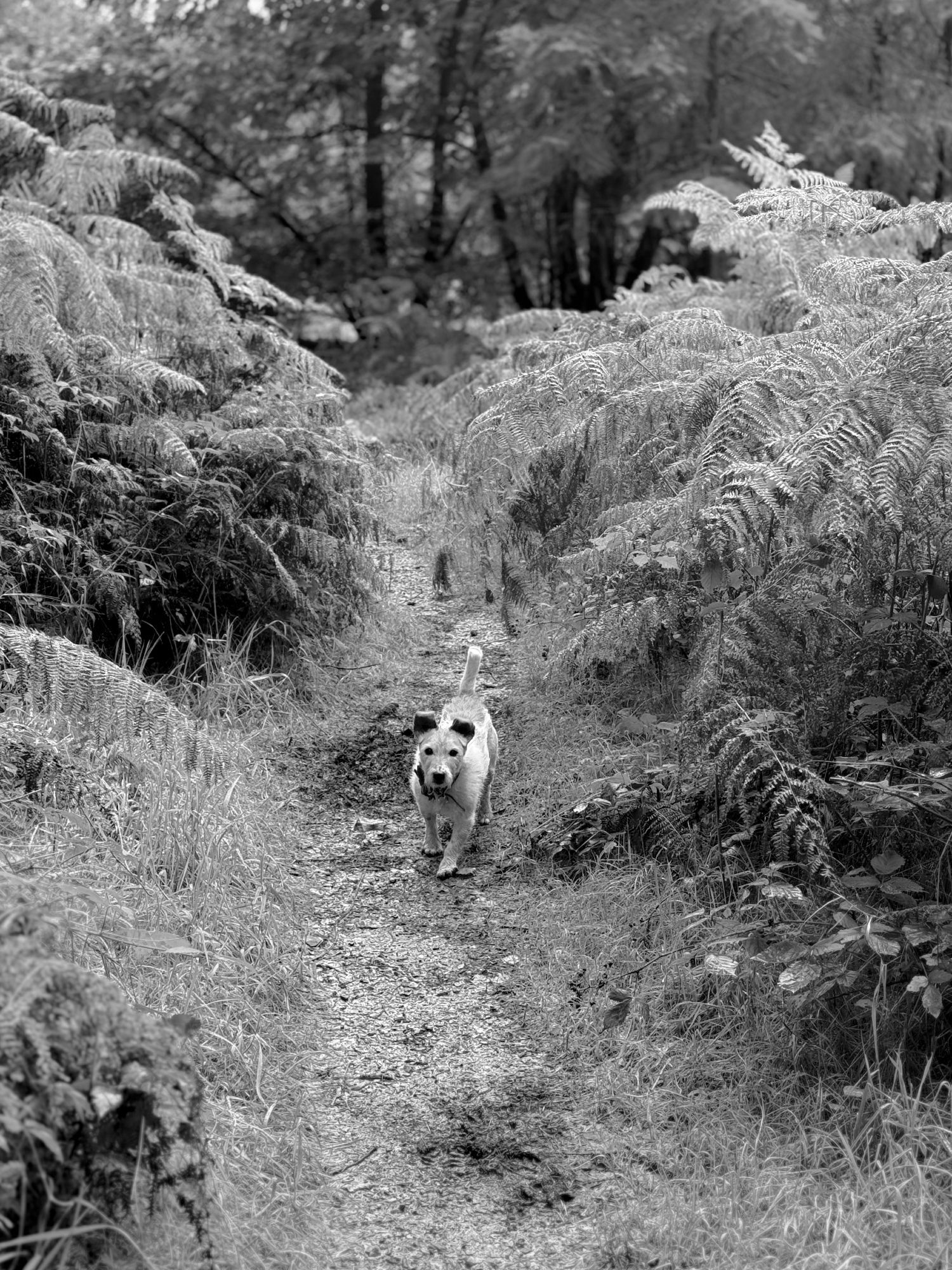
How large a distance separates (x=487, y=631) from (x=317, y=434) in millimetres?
1572

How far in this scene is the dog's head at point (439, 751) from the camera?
5.39m

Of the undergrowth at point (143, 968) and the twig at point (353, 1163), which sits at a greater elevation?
the undergrowth at point (143, 968)

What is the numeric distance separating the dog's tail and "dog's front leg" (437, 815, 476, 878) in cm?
88

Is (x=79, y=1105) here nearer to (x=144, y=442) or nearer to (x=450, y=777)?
(x=450, y=777)

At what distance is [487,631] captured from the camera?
774 cm

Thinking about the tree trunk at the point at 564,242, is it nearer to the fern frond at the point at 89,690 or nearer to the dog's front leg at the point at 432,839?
the dog's front leg at the point at 432,839

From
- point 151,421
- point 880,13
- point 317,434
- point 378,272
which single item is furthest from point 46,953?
point 880,13

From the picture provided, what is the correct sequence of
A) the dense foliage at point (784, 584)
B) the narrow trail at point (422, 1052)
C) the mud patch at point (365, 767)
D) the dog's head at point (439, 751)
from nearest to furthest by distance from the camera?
the narrow trail at point (422, 1052)
the dense foliage at point (784, 584)
the dog's head at point (439, 751)
the mud patch at point (365, 767)

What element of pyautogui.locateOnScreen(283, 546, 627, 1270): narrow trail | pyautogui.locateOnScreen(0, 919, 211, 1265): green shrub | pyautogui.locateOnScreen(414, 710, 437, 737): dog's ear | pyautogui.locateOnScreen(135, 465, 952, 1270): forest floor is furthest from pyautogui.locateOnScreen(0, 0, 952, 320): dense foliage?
pyautogui.locateOnScreen(0, 919, 211, 1265): green shrub

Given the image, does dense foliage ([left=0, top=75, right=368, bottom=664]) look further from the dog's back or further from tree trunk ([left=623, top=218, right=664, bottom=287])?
tree trunk ([left=623, top=218, right=664, bottom=287])

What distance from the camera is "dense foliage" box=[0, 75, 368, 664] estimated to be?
20.0 feet

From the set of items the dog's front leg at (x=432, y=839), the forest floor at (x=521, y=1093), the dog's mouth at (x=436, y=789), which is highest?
the dog's mouth at (x=436, y=789)

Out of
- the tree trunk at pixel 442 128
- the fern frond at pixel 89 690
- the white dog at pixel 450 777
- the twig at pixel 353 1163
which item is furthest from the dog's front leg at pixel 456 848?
the tree trunk at pixel 442 128

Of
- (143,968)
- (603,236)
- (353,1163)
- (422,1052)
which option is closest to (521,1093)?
(422,1052)
